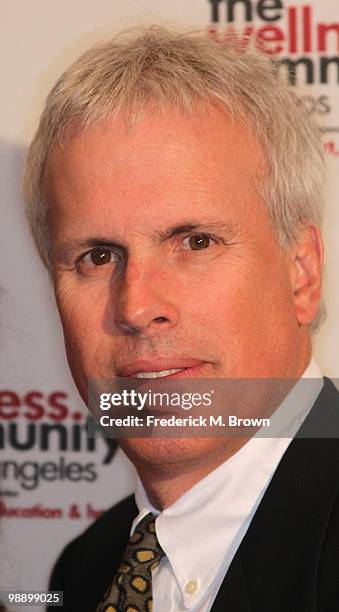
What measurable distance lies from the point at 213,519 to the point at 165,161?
21.5 inches

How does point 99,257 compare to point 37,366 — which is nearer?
point 99,257

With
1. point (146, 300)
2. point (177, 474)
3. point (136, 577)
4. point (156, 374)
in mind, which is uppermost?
point (146, 300)

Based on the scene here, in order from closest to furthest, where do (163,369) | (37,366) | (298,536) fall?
(298,536), (163,369), (37,366)

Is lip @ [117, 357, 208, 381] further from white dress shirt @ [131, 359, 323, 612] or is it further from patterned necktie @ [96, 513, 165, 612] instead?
patterned necktie @ [96, 513, 165, 612]

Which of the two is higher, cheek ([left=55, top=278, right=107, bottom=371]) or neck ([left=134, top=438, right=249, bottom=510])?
cheek ([left=55, top=278, right=107, bottom=371])

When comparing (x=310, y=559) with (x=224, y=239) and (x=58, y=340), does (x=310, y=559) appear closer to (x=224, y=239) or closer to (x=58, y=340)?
(x=224, y=239)

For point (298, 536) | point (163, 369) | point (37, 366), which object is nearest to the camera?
point (298, 536)

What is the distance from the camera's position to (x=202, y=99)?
4.39 feet

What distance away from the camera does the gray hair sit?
134 centimetres

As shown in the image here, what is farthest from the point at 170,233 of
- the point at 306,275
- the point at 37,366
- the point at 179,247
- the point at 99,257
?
the point at 37,366

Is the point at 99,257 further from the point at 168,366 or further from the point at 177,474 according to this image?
the point at 177,474

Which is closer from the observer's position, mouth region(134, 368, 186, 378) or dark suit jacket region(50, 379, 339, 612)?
dark suit jacket region(50, 379, 339, 612)

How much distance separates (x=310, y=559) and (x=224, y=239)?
480mm

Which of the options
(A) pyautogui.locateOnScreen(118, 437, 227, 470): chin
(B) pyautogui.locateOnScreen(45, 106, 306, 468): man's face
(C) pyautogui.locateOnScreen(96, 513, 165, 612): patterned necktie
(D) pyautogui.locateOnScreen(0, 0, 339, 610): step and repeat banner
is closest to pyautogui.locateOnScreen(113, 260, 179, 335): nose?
(B) pyautogui.locateOnScreen(45, 106, 306, 468): man's face
